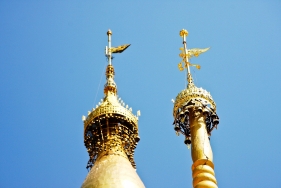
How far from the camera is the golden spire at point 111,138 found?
74.2 ft

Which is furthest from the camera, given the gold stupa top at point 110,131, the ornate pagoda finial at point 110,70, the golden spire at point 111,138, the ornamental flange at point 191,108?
the ornate pagoda finial at point 110,70

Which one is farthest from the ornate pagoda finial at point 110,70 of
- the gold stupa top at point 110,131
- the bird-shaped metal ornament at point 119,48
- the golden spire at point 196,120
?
the golden spire at point 196,120

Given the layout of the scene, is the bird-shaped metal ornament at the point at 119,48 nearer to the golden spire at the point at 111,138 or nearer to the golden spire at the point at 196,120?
the golden spire at the point at 111,138

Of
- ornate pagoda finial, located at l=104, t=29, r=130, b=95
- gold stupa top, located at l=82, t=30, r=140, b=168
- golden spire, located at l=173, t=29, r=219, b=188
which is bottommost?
golden spire, located at l=173, t=29, r=219, b=188

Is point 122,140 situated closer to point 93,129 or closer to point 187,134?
point 93,129

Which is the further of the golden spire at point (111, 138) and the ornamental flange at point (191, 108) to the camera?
the golden spire at point (111, 138)

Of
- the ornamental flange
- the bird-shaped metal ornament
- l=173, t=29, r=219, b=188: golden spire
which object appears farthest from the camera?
the bird-shaped metal ornament

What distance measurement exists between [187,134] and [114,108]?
6.04 meters

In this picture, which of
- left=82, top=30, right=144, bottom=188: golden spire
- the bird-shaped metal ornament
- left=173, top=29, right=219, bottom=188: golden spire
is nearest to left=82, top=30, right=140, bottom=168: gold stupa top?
left=82, top=30, right=144, bottom=188: golden spire

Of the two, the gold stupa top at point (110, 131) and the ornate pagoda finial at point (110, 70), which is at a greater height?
the ornate pagoda finial at point (110, 70)

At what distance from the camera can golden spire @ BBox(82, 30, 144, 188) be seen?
2262 centimetres

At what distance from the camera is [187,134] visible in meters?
20.3

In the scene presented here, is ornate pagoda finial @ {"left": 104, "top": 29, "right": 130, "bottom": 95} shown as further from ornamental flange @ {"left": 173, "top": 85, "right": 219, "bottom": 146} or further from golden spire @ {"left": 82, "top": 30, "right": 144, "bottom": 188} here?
ornamental flange @ {"left": 173, "top": 85, "right": 219, "bottom": 146}
